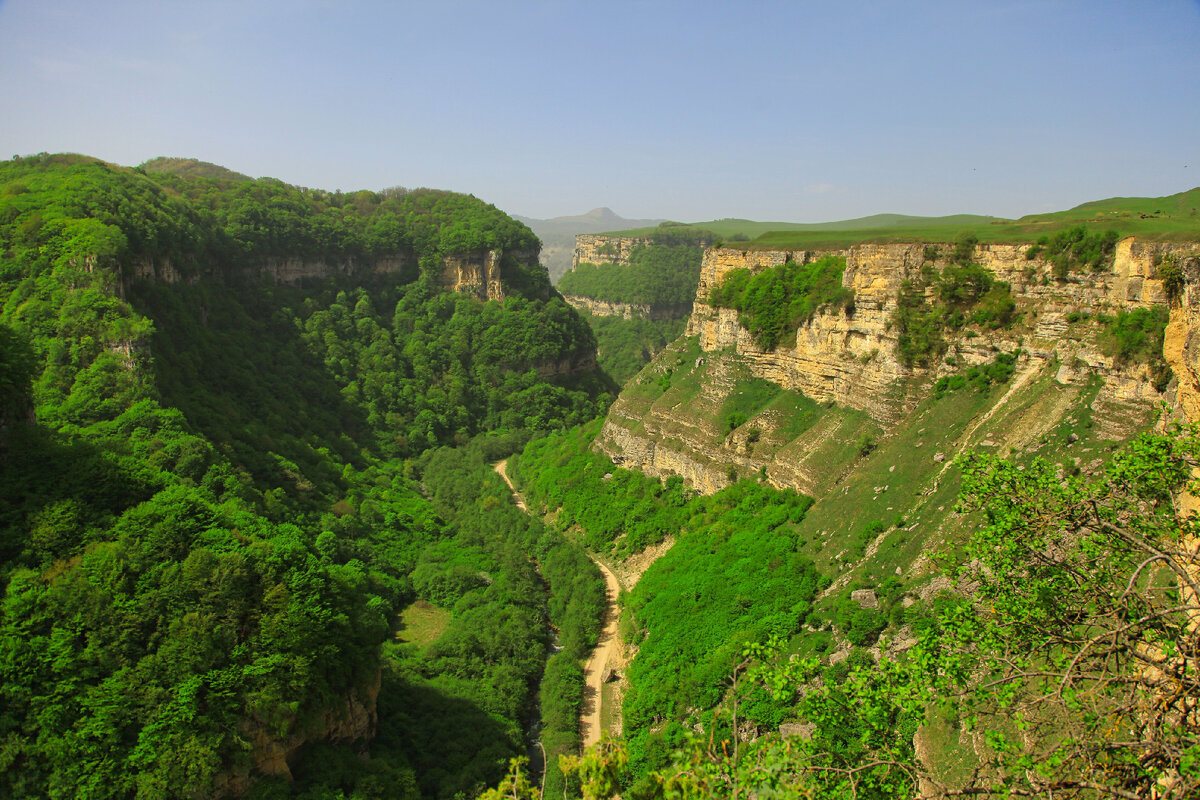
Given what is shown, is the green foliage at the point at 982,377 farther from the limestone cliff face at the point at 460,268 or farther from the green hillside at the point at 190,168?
the green hillside at the point at 190,168

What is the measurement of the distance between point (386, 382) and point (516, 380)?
1446 centimetres

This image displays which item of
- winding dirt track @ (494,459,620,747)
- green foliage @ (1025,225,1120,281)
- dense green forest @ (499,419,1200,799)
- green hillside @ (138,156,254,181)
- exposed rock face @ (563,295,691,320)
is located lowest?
winding dirt track @ (494,459,620,747)

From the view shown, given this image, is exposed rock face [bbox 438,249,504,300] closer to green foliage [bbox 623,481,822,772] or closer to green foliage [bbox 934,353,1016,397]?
green foliage [bbox 623,481,822,772]

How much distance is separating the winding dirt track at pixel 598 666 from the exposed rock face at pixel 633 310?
83.9 meters

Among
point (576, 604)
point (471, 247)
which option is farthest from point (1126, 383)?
point (471, 247)

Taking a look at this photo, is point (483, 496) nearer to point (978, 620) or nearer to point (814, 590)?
point (814, 590)

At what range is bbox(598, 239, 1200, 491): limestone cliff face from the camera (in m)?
28.2

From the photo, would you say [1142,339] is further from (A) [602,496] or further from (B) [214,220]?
(B) [214,220]

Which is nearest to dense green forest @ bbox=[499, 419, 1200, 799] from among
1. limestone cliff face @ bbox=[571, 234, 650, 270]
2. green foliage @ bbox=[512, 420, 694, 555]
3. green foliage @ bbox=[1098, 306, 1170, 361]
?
green foliage @ bbox=[1098, 306, 1170, 361]

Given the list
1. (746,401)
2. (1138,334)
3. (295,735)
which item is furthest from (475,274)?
(1138,334)

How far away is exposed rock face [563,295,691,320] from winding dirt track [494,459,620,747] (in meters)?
83.9

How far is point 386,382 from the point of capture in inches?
3147

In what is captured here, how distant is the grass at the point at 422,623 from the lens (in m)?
42.6

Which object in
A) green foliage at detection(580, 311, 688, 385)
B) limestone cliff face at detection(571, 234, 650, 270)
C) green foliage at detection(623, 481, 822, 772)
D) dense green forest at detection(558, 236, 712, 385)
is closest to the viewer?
green foliage at detection(623, 481, 822, 772)
